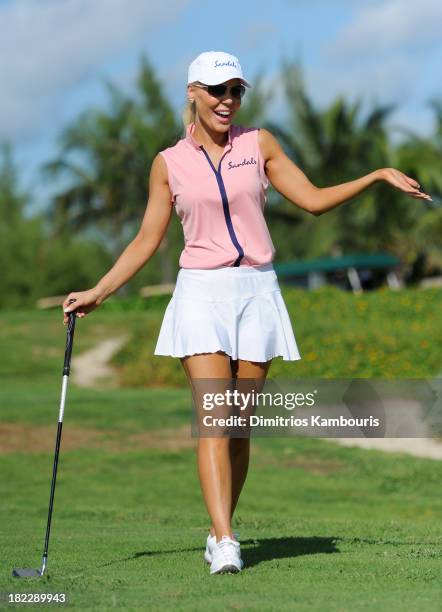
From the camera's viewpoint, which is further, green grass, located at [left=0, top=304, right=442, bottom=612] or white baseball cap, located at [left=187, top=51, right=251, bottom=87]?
white baseball cap, located at [left=187, top=51, right=251, bottom=87]

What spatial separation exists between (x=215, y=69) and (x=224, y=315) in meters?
1.11

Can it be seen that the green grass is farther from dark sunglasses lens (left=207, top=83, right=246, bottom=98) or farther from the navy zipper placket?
dark sunglasses lens (left=207, top=83, right=246, bottom=98)

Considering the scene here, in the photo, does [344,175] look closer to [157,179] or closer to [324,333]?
[324,333]

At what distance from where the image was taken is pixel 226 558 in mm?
5281

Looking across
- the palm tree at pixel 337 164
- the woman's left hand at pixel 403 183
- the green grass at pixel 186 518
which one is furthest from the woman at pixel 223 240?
the palm tree at pixel 337 164

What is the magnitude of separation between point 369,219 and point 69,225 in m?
11.2

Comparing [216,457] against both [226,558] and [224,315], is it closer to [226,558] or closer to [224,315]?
[226,558]

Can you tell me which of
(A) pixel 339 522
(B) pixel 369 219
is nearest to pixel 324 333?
(A) pixel 339 522

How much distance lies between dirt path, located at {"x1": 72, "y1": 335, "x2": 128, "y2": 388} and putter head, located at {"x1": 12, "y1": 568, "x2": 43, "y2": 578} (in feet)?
68.2

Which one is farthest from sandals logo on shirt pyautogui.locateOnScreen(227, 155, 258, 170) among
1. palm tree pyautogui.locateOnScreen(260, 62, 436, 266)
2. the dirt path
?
palm tree pyautogui.locateOnScreen(260, 62, 436, 266)

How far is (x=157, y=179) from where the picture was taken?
19.1 ft

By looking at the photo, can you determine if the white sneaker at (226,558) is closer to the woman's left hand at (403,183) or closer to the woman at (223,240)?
the woman at (223,240)

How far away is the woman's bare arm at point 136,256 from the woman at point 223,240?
0.02 meters

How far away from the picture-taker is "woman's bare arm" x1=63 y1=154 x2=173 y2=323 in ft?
19.3
